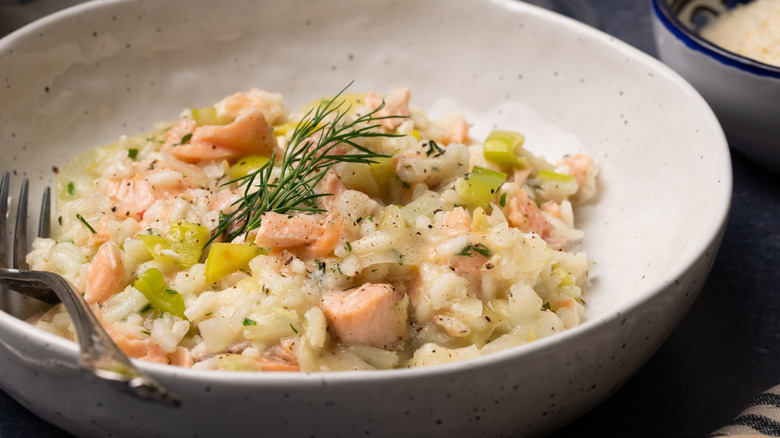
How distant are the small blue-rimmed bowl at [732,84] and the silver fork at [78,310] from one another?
2.59m

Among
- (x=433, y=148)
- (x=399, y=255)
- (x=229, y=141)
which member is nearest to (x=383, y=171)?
(x=433, y=148)

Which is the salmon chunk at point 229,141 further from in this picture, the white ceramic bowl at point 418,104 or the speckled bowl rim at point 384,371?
the speckled bowl rim at point 384,371

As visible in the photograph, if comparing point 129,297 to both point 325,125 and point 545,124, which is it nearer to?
point 325,125

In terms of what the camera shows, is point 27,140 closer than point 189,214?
No

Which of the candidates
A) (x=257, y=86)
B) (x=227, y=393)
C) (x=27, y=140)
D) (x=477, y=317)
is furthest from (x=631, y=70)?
(x=27, y=140)

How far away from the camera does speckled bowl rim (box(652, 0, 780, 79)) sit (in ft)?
10.3

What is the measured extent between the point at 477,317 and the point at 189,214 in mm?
1063

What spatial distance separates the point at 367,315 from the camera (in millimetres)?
2248

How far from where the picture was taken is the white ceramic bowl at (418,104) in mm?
1786

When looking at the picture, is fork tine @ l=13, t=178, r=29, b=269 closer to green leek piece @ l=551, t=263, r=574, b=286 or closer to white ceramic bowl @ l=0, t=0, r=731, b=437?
white ceramic bowl @ l=0, t=0, r=731, b=437

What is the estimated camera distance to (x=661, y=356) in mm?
2633

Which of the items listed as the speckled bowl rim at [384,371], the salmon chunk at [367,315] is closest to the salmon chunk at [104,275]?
the speckled bowl rim at [384,371]

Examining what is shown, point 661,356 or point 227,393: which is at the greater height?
point 227,393

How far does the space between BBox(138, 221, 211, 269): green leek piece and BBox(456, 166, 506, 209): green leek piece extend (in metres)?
0.90
